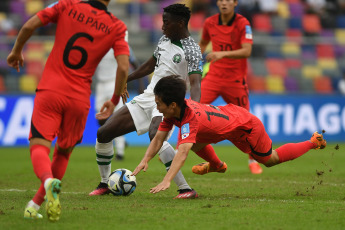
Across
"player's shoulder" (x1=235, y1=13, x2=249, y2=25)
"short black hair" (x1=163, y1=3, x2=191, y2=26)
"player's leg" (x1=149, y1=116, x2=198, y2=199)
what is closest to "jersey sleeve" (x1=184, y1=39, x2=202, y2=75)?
"short black hair" (x1=163, y1=3, x2=191, y2=26)

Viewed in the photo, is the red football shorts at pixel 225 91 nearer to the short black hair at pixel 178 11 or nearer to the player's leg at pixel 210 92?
the player's leg at pixel 210 92

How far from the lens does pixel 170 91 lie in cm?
601

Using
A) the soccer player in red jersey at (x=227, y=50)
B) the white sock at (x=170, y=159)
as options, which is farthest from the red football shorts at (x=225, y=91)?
the white sock at (x=170, y=159)

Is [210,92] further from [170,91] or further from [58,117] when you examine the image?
[58,117]

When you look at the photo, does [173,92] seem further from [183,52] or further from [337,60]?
[337,60]

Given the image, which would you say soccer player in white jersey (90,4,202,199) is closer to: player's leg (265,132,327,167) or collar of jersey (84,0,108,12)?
→ player's leg (265,132,327,167)

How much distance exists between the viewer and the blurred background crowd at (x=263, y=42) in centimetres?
1554

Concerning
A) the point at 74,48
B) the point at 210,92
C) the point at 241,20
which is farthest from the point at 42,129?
the point at 241,20

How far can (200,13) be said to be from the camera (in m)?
19.1

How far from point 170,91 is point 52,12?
1352 millimetres

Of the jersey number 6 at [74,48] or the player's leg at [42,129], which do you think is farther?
the jersey number 6 at [74,48]

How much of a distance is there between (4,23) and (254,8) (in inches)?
300

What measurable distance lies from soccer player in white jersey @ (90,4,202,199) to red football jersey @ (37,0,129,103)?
1.54 metres

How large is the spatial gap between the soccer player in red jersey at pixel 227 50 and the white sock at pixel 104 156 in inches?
109
